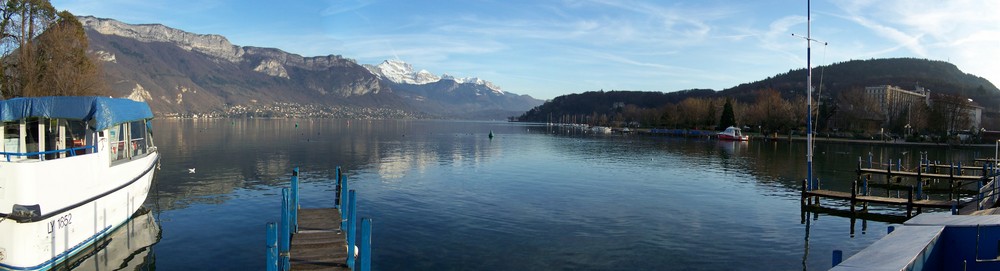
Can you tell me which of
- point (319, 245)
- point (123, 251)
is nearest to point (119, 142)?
point (123, 251)

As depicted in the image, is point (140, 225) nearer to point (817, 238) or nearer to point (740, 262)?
point (740, 262)

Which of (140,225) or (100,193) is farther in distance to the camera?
(140,225)

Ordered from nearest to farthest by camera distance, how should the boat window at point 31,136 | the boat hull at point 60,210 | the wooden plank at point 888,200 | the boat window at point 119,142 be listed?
the boat hull at point 60,210 → the boat window at point 31,136 → the boat window at point 119,142 → the wooden plank at point 888,200

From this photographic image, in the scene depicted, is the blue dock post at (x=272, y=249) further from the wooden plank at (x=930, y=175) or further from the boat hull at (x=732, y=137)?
the boat hull at (x=732, y=137)

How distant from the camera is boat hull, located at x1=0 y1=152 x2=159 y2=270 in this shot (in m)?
17.2

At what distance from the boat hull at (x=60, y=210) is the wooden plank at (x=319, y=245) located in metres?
7.48

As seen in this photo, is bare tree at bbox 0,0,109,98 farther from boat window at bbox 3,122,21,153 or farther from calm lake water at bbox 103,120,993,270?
boat window at bbox 3,122,21,153

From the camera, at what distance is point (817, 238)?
26938 millimetres

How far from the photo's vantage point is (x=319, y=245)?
18.3m

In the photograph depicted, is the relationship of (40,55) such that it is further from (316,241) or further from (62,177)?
(316,241)

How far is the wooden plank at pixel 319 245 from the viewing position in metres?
16.8

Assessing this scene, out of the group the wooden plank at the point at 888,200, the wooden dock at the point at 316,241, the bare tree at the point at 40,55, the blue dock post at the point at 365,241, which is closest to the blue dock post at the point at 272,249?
the wooden dock at the point at 316,241

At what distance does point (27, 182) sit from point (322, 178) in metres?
29.1

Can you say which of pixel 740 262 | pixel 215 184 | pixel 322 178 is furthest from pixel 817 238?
pixel 215 184
